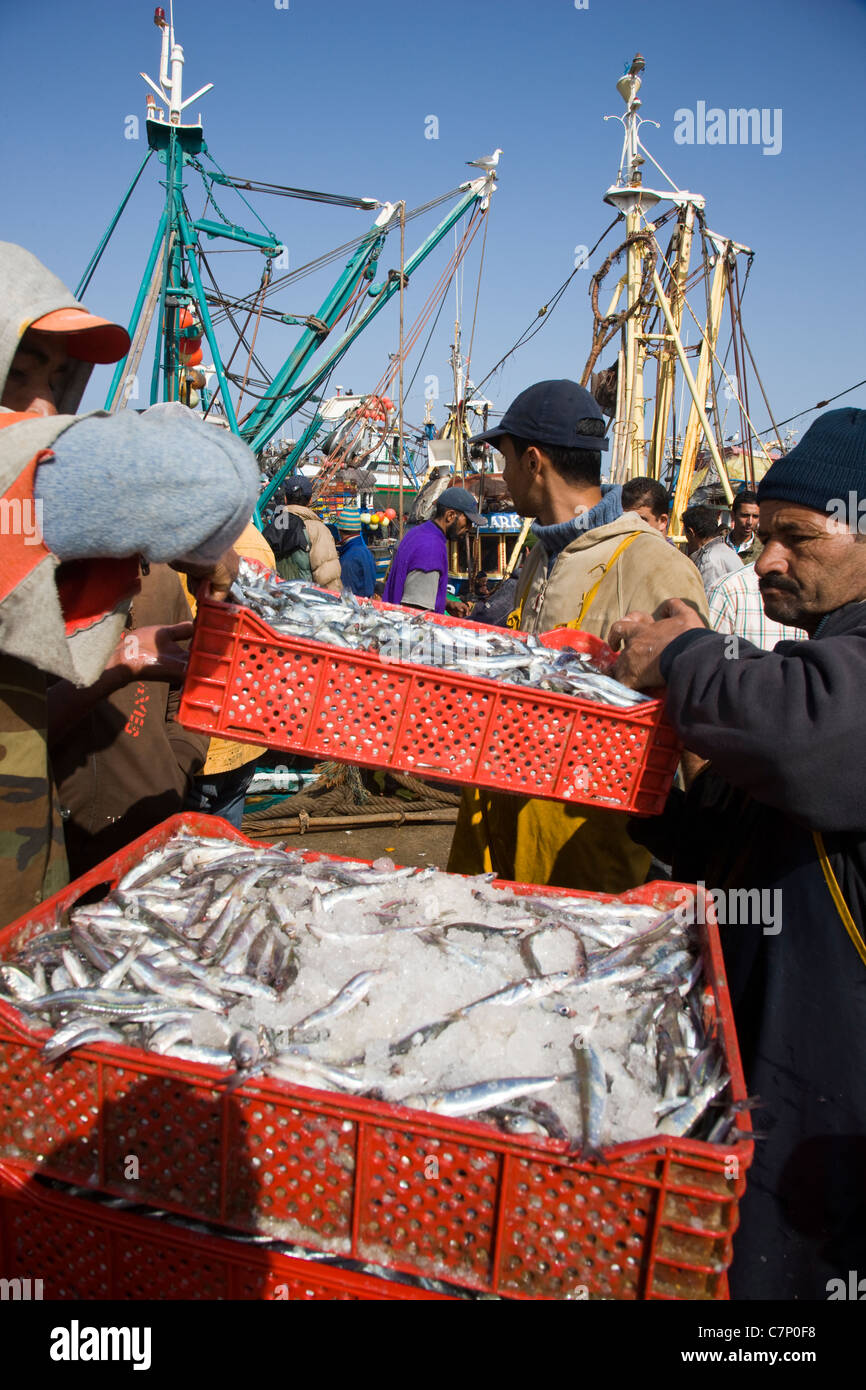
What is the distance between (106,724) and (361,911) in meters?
1.59

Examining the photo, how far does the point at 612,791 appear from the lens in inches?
99.5

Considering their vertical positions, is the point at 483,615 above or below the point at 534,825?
above

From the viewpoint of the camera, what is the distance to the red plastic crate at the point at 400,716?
2373 millimetres

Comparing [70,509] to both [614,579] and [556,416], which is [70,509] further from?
[556,416]

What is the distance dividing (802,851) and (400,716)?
3.94ft

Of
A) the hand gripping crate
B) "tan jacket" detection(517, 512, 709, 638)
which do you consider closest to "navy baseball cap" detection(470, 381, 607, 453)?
"tan jacket" detection(517, 512, 709, 638)

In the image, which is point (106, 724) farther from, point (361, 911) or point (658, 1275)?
point (658, 1275)

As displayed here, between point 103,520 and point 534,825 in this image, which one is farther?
point 534,825

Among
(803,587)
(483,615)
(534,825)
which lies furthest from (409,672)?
(483,615)

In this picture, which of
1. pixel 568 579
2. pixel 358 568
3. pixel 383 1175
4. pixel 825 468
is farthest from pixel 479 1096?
pixel 358 568

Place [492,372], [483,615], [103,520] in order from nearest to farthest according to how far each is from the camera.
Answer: [103,520]
[483,615]
[492,372]

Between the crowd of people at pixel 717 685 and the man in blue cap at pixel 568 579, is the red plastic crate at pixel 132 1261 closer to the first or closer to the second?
the crowd of people at pixel 717 685

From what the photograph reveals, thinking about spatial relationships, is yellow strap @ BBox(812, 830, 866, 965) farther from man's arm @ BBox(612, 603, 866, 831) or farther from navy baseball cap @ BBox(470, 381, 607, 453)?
navy baseball cap @ BBox(470, 381, 607, 453)

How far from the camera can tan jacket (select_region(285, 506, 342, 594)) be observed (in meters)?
9.98
